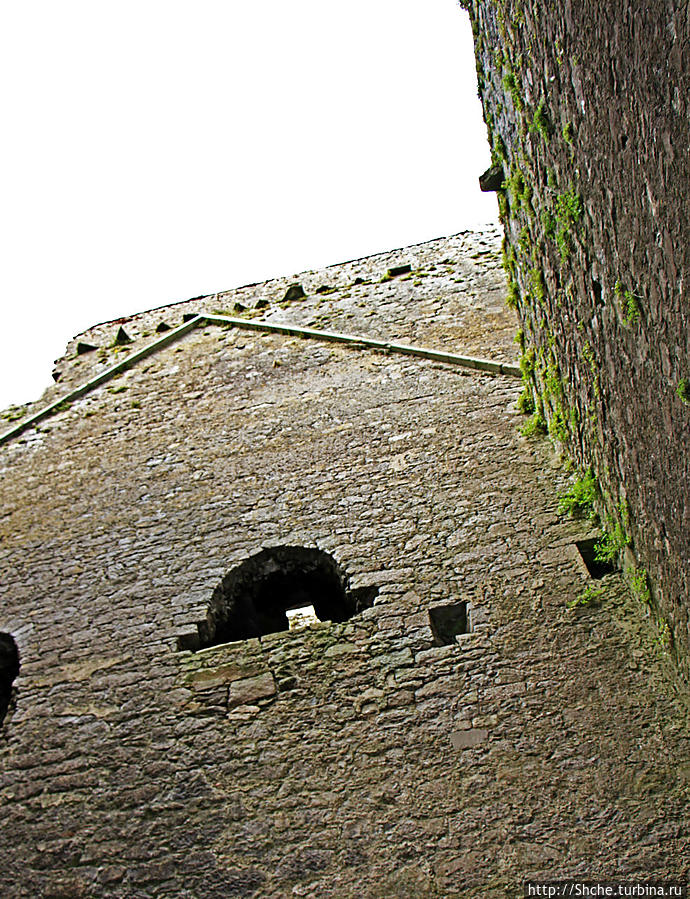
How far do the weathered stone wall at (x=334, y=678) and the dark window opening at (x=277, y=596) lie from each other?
119mm

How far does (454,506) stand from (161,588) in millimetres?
2125

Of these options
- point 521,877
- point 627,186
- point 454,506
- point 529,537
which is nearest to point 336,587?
point 454,506

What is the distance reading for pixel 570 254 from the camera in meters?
4.84

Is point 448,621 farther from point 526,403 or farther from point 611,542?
point 526,403

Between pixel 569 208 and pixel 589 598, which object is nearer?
pixel 569 208

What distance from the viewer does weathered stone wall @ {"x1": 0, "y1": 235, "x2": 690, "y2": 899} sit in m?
3.99

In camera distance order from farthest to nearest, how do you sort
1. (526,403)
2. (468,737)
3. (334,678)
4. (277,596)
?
(526,403), (277,596), (334,678), (468,737)

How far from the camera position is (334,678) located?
4.84 m

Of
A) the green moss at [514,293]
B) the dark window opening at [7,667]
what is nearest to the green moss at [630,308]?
the green moss at [514,293]

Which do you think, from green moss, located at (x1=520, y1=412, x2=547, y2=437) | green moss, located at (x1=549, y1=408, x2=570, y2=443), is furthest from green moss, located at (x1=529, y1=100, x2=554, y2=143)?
green moss, located at (x1=520, y1=412, x2=547, y2=437)

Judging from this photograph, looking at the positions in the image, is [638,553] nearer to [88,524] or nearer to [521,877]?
[521,877]

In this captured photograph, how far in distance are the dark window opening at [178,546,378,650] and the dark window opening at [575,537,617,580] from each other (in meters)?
1.44

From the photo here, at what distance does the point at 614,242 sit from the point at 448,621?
2420 millimetres

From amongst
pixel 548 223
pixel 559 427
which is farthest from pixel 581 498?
pixel 548 223
